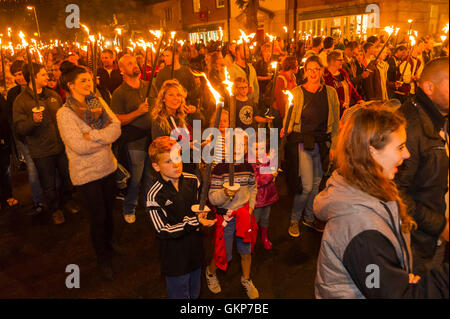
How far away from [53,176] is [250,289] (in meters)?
3.54

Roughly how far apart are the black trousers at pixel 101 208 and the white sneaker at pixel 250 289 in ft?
5.44

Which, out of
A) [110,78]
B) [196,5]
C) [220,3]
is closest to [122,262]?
[110,78]

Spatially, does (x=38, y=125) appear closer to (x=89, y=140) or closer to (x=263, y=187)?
(x=89, y=140)

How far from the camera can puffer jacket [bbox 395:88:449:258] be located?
2.53m

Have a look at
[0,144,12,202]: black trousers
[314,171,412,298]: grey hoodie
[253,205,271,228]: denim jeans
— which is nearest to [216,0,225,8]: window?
[0,144,12,202]: black trousers

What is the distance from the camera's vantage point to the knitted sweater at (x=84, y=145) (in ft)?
11.8

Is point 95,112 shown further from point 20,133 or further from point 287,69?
point 287,69

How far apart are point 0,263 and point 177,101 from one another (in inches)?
123

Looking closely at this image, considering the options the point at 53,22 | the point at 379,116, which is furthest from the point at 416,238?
the point at 53,22

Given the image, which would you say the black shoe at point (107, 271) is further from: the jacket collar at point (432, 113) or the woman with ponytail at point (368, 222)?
the jacket collar at point (432, 113)

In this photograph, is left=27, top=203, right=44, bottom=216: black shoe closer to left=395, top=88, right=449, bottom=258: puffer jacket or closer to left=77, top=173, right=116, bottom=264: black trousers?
left=77, top=173, right=116, bottom=264: black trousers

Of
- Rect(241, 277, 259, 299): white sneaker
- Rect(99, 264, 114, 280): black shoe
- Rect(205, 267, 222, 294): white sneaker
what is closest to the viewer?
Rect(241, 277, 259, 299): white sneaker

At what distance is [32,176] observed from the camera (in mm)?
5613

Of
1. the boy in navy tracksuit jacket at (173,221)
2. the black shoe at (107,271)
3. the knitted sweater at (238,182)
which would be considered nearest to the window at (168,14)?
the black shoe at (107,271)
